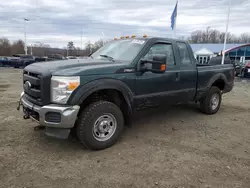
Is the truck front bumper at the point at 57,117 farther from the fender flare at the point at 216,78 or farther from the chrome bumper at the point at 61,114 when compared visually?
the fender flare at the point at 216,78

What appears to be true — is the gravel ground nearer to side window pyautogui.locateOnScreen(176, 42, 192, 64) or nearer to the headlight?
the headlight

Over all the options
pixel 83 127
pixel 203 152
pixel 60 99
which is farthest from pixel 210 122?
pixel 60 99

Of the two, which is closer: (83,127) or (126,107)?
(83,127)

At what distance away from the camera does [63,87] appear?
9.71 feet

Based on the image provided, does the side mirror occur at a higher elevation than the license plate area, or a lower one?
higher

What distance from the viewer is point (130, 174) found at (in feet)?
9.09

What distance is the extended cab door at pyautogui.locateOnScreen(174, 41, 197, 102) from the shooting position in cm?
451

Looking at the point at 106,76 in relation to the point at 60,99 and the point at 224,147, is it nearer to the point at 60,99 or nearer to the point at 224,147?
the point at 60,99

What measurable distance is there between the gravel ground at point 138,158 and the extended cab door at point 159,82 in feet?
2.40

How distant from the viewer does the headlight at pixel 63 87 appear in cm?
296

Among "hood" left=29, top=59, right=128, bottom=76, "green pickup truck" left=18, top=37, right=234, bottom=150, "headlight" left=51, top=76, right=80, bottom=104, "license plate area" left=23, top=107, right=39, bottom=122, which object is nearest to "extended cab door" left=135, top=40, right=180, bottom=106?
"green pickup truck" left=18, top=37, right=234, bottom=150

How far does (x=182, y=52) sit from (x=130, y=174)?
303cm

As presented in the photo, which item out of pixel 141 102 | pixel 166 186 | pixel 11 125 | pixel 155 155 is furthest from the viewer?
pixel 11 125

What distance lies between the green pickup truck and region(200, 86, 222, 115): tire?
27.9 inches
